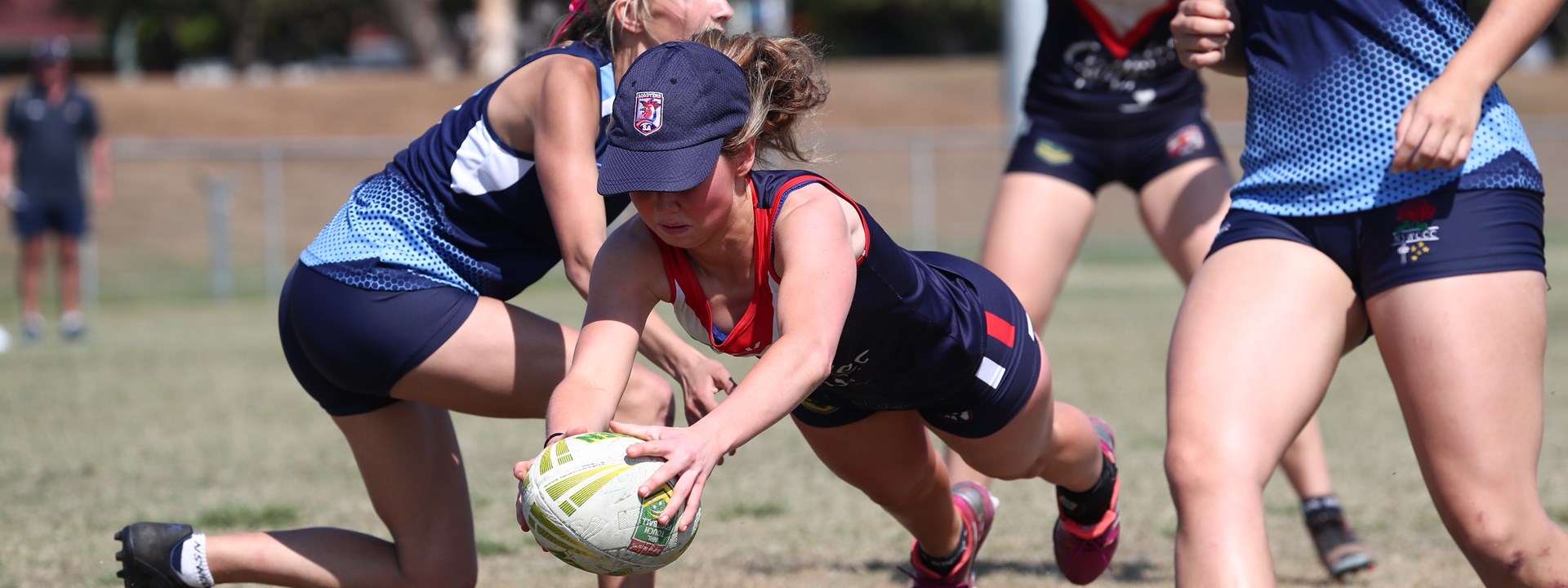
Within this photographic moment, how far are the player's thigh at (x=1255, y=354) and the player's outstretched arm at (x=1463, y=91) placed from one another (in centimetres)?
29

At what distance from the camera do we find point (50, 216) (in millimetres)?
13492

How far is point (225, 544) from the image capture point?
12.3ft

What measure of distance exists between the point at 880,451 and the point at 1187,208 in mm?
1901

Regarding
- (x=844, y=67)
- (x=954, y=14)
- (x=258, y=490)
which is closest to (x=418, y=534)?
(x=258, y=490)

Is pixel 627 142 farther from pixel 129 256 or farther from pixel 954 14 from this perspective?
pixel 954 14

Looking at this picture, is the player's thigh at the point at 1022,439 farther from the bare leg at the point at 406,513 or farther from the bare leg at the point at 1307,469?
the bare leg at the point at 1307,469

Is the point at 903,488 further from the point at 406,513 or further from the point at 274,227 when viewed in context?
the point at 274,227

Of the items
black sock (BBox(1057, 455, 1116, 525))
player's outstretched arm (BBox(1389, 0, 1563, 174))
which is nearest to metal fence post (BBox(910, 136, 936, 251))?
black sock (BBox(1057, 455, 1116, 525))

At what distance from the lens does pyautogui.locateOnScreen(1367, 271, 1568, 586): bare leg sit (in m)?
2.91

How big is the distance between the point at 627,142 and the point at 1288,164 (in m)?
1.47

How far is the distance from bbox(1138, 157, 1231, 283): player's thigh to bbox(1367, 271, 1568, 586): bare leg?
205 cm


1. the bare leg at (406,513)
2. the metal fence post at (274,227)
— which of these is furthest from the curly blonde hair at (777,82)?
the metal fence post at (274,227)

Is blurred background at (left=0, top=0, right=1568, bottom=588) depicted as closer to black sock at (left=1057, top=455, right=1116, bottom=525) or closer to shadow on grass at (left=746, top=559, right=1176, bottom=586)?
shadow on grass at (left=746, top=559, right=1176, bottom=586)

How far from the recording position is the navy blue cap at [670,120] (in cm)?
267
